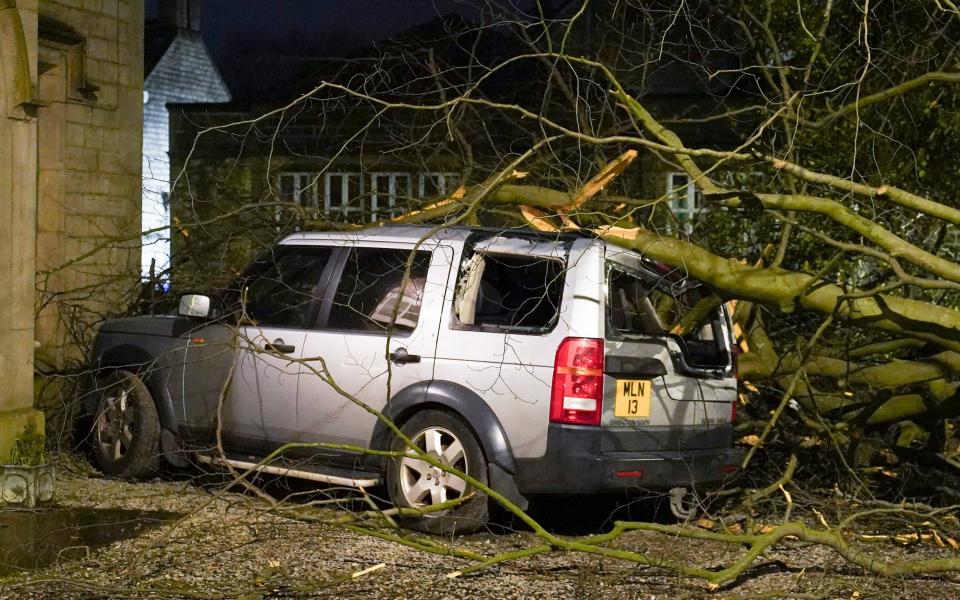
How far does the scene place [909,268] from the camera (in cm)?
1151

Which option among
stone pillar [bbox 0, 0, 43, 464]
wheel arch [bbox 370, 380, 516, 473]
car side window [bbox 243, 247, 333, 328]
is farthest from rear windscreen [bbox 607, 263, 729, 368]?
stone pillar [bbox 0, 0, 43, 464]

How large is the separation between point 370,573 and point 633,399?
6.53ft

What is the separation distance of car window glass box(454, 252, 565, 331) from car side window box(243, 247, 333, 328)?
1230mm

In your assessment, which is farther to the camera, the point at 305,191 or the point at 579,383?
the point at 305,191

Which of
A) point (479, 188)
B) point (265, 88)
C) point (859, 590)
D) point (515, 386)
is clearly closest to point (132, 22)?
point (479, 188)

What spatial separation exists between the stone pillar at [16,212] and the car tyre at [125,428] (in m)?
0.60

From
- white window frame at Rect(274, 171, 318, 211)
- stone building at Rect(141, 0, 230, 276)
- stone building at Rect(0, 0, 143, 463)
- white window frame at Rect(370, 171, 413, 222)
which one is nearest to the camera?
white window frame at Rect(274, 171, 318, 211)

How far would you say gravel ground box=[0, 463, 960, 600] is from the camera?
22.6ft

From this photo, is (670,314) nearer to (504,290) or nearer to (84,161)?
(504,290)

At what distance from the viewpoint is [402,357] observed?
8.67 metres

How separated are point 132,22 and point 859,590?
9864 mm

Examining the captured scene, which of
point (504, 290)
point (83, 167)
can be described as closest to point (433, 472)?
point (504, 290)

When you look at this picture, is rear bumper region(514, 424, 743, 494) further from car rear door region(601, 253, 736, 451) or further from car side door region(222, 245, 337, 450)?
car side door region(222, 245, 337, 450)

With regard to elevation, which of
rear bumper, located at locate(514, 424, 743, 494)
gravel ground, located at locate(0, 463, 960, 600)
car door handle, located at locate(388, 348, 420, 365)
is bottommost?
gravel ground, located at locate(0, 463, 960, 600)
